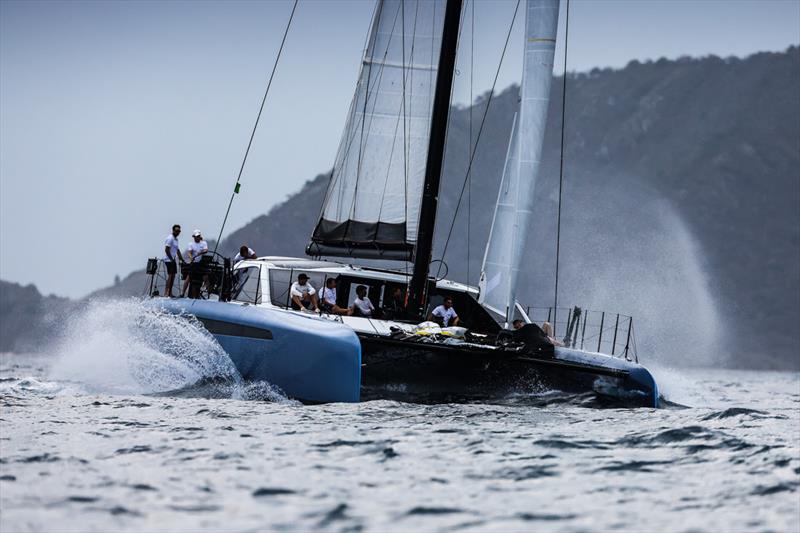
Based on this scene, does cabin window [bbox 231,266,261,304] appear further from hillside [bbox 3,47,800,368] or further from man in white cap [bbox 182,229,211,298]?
hillside [bbox 3,47,800,368]

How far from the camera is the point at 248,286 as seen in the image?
1496 cm

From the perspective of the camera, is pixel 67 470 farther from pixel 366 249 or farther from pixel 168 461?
pixel 366 249

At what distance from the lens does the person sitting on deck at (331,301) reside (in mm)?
14625

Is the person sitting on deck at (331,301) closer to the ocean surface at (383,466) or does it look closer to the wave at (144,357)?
the wave at (144,357)

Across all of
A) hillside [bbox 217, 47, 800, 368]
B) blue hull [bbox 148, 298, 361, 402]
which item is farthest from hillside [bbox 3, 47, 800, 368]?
blue hull [bbox 148, 298, 361, 402]

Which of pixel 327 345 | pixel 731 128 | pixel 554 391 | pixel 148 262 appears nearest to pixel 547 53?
pixel 554 391

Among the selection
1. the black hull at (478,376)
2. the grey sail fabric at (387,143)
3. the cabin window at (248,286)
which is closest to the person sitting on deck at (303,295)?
the cabin window at (248,286)

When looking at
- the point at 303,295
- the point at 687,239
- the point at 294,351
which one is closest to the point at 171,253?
the point at 303,295

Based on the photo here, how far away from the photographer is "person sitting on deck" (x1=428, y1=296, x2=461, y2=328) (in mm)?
15189

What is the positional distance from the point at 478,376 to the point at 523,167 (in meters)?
3.16

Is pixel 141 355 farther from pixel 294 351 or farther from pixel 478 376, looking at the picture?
pixel 478 376

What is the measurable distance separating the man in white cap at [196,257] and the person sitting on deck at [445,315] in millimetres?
3215

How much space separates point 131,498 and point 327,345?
5042mm

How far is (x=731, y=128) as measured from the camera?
19938cm
